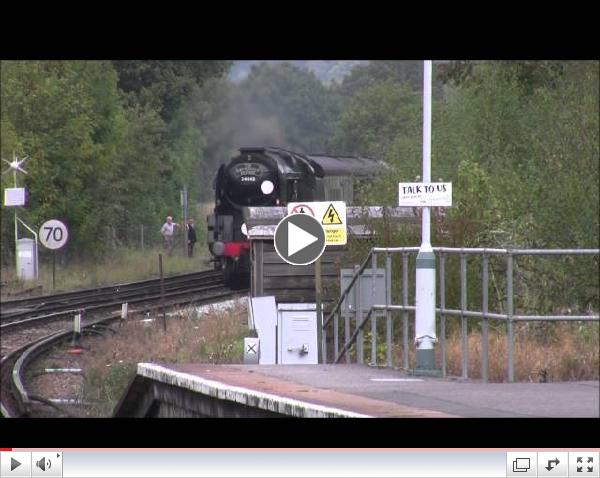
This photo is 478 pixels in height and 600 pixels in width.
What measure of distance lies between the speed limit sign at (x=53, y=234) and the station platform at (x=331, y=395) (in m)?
14.5

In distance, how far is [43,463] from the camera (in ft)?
26.6

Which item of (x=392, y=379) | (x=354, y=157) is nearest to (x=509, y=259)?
(x=392, y=379)

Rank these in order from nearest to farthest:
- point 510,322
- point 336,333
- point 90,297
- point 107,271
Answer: point 510,322 < point 336,333 < point 90,297 < point 107,271

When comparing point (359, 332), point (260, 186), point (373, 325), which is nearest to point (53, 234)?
point (260, 186)

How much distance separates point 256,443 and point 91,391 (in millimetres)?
12425

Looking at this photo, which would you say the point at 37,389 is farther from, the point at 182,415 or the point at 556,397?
the point at 556,397

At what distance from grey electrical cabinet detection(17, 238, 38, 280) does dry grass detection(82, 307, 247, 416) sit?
172 inches

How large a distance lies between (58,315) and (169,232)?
33.5 ft

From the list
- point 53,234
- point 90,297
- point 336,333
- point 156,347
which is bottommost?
point 156,347

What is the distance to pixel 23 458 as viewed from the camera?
322 inches

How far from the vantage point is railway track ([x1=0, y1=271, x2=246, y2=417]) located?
1888 centimetres

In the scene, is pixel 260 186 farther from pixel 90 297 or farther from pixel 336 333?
pixel 336 333

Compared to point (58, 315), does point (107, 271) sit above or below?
above

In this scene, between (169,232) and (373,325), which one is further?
(169,232)
